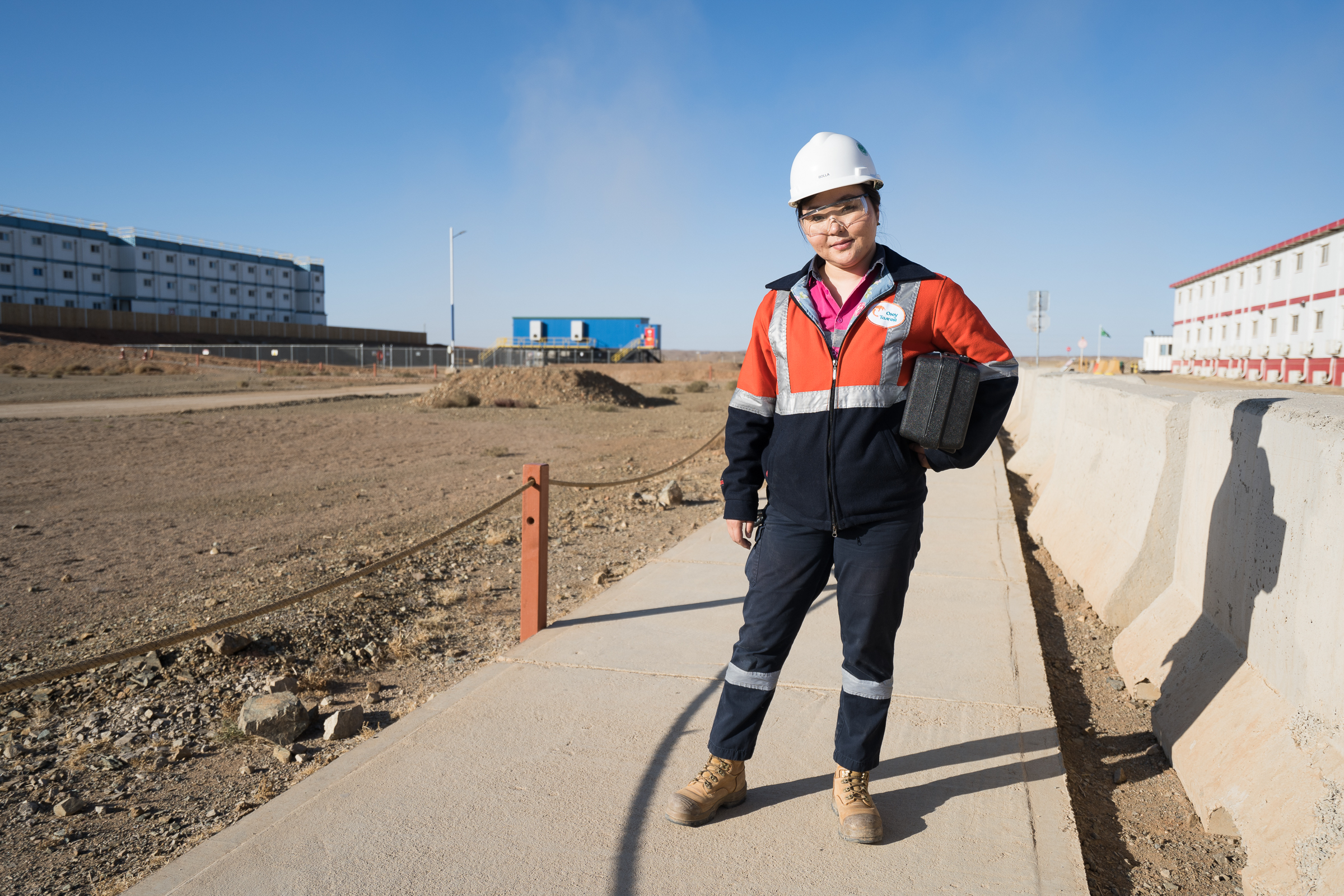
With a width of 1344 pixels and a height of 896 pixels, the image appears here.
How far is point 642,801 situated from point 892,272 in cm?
193

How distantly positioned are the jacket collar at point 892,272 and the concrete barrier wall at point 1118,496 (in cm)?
265

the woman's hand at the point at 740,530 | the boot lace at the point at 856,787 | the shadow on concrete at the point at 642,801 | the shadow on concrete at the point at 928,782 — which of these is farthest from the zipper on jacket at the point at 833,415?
the shadow on concrete at the point at 642,801

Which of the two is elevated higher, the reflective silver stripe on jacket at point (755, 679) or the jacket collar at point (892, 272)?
the jacket collar at point (892, 272)

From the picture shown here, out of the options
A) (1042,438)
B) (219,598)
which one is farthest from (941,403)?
(1042,438)

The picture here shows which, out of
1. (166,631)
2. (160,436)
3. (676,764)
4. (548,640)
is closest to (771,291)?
(676,764)

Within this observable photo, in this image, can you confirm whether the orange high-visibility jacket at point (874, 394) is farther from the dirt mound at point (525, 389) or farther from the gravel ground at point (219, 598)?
the dirt mound at point (525, 389)

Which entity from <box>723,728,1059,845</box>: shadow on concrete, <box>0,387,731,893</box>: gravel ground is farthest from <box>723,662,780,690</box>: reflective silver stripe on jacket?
<box>0,387,731,893</box>: gravel ground

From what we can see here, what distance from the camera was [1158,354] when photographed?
68125 millimetres

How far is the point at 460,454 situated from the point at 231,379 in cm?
2518

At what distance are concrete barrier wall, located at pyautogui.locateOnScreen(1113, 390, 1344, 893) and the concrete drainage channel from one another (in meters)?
0.09

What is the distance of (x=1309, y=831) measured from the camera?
2.30 meters

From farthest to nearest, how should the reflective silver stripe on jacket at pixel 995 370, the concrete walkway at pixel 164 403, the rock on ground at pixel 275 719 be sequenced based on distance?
the concrete walkway at pixel 164 403
the rock on ground at pixel 275 719
the reflective silver stripe on jacket at pixel 995 370

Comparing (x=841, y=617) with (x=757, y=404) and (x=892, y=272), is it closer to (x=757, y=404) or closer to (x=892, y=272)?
(x=757, y=404)

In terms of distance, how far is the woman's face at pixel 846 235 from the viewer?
8.57 feet
